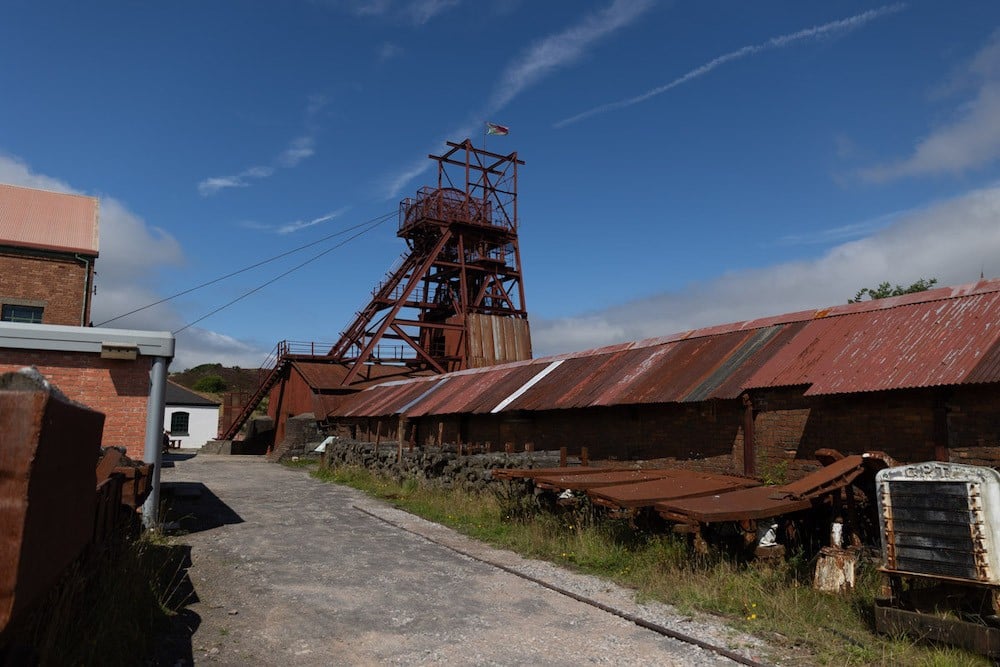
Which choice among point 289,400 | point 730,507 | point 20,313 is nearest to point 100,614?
point 730,507

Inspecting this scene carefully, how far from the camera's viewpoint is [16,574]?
2686 mm

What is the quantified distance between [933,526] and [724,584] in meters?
2.32

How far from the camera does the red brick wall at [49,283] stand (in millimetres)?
23156

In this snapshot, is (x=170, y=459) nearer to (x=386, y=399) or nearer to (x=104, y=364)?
(x=386, y=399)

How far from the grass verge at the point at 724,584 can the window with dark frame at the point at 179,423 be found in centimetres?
3582

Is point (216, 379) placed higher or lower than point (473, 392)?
higher

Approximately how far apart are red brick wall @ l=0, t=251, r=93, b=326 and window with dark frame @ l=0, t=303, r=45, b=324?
240 millimetres

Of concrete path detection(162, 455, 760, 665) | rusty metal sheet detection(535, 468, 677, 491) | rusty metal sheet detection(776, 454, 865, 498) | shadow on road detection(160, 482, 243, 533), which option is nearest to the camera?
concrete path detection(162, 455, 760, 665)

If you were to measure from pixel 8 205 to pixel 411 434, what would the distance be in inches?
703

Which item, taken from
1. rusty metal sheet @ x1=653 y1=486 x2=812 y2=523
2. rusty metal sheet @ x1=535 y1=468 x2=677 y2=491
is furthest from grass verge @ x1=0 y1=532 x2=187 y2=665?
rusty metal sheet @ x1=653 y1=486 x2=812 y2=523

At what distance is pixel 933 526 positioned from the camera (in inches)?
220

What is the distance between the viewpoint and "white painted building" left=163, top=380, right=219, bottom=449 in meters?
42.9

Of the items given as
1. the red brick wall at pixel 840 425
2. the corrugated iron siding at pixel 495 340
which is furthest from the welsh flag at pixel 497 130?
the red brick wall at pixel 840 425

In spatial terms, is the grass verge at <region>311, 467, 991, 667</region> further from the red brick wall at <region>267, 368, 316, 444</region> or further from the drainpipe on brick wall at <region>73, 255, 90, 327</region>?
the red brick wall at <region>267, 368, 316, 444</region>
